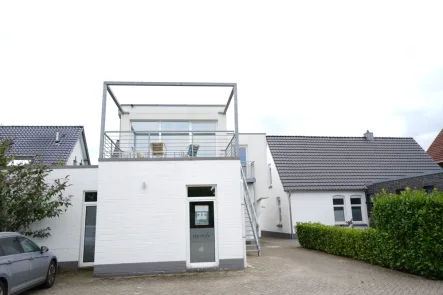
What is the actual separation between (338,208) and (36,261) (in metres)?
17.4

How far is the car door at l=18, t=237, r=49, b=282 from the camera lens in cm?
766

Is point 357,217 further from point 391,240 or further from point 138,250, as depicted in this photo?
point 138,250

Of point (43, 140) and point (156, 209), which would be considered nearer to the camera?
point (156, 209)

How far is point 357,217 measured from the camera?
21.0 metres

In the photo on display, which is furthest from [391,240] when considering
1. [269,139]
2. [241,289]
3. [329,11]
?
[269,139]

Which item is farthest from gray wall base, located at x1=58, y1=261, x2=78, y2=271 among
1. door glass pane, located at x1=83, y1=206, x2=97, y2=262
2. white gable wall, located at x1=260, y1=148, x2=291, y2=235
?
white gable wall, located at x1=260, y1=148, x2=291, y2=235

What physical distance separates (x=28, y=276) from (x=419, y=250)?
365 inches

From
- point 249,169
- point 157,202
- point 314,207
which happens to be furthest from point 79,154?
point 314,207

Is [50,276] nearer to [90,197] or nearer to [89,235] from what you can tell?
[89,235]

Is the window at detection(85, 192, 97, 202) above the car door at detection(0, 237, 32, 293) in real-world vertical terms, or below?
above

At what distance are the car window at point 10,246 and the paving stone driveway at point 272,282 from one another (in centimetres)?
125

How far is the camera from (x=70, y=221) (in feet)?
36.3

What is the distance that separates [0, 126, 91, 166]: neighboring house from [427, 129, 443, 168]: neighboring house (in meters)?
26.3

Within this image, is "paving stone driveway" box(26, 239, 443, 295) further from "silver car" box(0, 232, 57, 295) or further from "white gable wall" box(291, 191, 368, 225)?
"white gable wall" box(291, 191, 368, 225)
